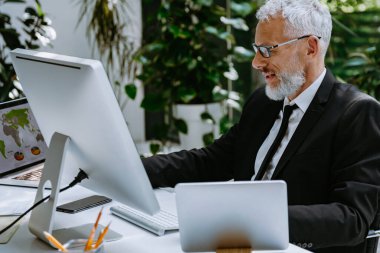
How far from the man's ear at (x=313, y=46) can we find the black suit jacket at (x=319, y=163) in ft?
A: 0.33

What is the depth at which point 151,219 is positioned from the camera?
1913mm

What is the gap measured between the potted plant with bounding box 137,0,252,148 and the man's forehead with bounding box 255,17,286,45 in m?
1.99

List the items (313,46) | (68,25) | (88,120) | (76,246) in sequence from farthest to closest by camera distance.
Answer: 1. (68,25)
2. (313,46)
3. (88,120)
4. (76,246)

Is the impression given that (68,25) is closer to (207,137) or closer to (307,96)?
(207,137)

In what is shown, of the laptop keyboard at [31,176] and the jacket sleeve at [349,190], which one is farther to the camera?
the laptop keyboard at [31,176]

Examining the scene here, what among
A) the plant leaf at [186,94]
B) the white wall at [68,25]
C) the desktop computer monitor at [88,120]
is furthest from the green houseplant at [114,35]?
the desktop computer monitor at [88,120]

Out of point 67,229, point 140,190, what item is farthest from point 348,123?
point 67,229

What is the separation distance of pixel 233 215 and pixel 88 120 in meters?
0.43

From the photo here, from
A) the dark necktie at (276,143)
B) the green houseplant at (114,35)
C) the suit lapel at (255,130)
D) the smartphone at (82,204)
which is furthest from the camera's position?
the green houseplant at (114,35)

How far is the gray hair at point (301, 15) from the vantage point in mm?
2168

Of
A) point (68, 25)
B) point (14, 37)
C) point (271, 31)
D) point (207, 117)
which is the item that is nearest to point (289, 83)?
point (271, 31)

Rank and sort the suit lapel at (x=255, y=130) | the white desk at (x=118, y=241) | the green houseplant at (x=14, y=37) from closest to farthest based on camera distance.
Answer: the white desk at (x=118, y=241) < the suit lapel at (x=255, y=130) < the green houseplant at (x=14, y=37)

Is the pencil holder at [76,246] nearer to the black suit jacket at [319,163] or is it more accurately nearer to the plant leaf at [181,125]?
the black suit jacket at [319,163]

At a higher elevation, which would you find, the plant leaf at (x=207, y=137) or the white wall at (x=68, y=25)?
the white wall at (x=68, y=25)
